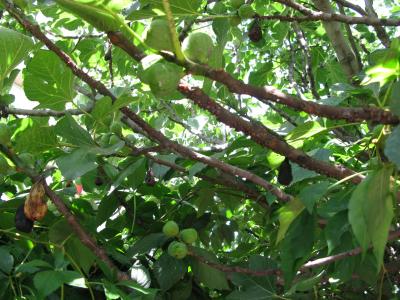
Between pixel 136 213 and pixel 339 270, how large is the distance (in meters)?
0.83

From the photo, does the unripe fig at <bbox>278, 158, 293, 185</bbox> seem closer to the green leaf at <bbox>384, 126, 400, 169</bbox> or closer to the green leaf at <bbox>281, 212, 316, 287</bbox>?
the green leaf at <bbox>281, 212, 316, 287</bbox>

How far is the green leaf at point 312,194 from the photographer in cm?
114

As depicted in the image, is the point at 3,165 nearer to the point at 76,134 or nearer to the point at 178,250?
Answer: the point at 76,134

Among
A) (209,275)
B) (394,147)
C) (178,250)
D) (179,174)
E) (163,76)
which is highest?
(163,76)

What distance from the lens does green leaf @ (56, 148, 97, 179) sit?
1.25 metres

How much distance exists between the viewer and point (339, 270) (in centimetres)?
148

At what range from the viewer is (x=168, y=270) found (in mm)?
1729

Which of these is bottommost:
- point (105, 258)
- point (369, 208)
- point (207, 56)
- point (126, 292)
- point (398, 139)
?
point (126, 292)

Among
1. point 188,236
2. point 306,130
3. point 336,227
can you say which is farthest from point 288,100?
point 188,236

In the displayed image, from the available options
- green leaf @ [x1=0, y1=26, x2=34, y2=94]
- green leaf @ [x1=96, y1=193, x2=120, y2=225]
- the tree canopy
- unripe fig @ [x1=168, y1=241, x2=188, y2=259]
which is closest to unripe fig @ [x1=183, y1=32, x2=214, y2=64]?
the tree canopy

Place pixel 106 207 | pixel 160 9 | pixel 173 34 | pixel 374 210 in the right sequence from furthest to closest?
pixel 106 207 < pixel 160 9 < pixel 374 210 < pixel 173 34

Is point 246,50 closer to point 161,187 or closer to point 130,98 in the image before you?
point 161,187

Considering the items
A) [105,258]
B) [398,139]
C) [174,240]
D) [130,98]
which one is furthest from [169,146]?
[174,240]

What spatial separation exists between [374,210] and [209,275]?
868mm
